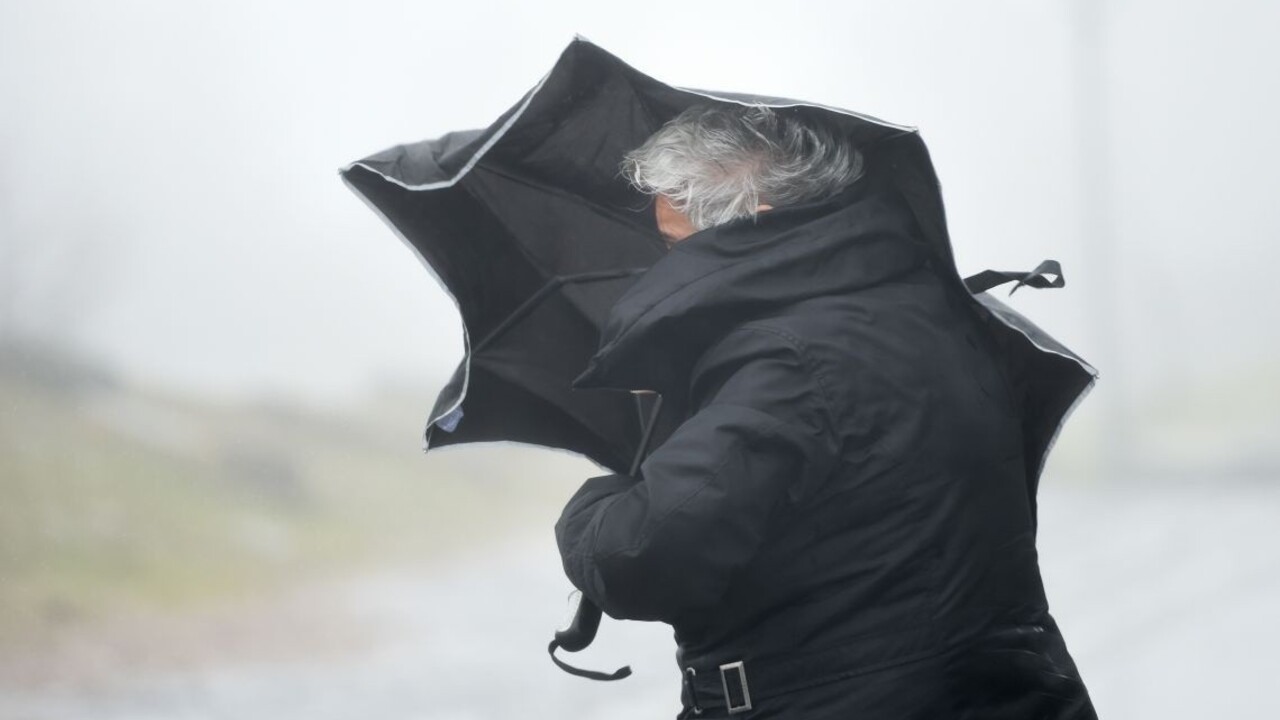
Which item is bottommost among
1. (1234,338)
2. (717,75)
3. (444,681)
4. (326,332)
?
(444,681)

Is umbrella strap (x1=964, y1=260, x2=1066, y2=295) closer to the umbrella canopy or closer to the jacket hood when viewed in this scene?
the umbrella canopy

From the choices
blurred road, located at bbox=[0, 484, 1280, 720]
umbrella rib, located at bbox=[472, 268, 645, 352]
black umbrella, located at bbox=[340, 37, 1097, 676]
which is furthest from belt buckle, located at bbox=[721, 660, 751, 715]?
blurred road, located at bbox=[0, 484, 1280, 720]

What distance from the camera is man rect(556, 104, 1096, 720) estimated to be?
1.10 metres

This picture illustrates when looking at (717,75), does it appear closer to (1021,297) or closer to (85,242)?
(1021,297)

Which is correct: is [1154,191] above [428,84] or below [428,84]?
below

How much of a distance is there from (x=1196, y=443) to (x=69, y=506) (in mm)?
2081

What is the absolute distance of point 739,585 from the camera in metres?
1.17

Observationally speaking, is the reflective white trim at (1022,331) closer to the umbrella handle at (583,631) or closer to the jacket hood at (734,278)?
the jacket hood at (734,278)

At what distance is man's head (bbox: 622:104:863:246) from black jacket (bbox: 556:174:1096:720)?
0.07 metres

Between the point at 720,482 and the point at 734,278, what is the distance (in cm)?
19

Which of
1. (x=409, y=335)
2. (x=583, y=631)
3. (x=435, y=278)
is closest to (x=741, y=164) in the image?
(x=435, y=278)

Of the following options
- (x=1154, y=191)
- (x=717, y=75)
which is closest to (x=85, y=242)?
(x=717, y=75)

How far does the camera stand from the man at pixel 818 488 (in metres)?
1.10

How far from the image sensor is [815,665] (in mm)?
1187
